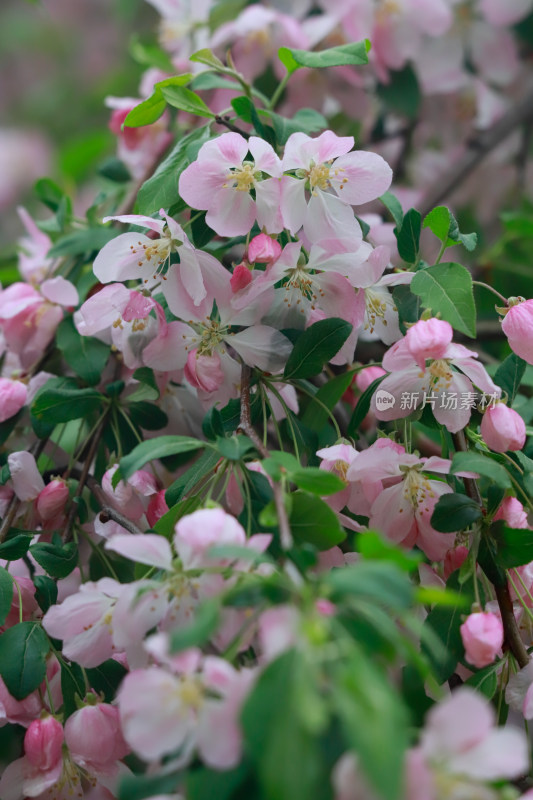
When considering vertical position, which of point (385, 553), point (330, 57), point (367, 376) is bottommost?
point (367, 376)

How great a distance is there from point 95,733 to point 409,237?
1.35 ft

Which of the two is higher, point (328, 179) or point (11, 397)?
point (328, 179)

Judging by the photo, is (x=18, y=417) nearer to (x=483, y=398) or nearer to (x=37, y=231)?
(x=37, y=231)

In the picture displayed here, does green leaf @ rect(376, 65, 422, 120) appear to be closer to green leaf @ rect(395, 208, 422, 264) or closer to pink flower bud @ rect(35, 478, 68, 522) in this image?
green leaf @ rect(395, 208, 422, 264)

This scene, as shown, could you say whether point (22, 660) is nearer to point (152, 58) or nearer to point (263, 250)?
point (263, 250)

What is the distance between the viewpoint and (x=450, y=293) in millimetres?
552

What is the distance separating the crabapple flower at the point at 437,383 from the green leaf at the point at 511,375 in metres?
0.03

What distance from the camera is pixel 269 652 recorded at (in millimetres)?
350

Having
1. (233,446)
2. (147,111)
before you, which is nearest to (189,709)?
(233,446)

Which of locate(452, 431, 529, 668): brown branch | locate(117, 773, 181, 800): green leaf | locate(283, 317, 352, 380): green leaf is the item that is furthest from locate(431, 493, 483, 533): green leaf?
locate(117, 773, 181, 800): green leaf

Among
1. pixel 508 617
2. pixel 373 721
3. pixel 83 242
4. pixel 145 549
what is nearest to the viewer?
pixel 373 721

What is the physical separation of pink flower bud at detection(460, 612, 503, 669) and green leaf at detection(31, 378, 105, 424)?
0.34 m

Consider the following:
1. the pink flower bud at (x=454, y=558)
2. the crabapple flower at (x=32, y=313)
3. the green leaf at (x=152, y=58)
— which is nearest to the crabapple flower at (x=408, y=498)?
the pink flower bud at (x=454, y=558)

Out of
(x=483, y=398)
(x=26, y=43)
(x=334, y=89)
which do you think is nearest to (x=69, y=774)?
(x=483, y=398)
